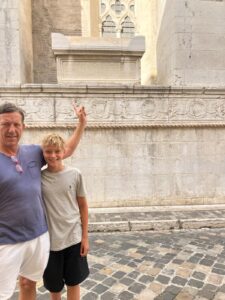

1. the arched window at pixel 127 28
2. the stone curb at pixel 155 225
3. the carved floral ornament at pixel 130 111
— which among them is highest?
the arched window at pixel 127 28

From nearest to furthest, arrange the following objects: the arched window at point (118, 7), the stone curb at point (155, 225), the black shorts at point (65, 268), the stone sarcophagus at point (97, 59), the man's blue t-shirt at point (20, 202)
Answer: the man's blue t-shirt at point (20, 202)
the black shorts at point (65, 268)
the stone curb at point (155, 225)
the stone sarcophagus at point (97, 59)
the arched window at point (118, 7)

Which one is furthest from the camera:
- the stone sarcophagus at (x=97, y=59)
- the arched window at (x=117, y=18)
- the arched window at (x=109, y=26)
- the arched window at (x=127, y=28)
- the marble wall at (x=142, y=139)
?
the arched window at (x=127, y=28)

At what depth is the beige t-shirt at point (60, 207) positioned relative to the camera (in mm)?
2061

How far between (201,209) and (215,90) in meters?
2.77

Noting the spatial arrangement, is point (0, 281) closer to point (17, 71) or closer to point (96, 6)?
point (17, 71)

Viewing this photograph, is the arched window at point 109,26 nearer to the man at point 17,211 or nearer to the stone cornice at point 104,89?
the stone cornice at point 104,89

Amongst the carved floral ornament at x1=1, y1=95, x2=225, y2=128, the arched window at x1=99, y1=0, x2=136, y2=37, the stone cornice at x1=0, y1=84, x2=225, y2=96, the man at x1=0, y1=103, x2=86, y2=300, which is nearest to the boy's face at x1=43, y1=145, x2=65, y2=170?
the man at x1=0, y1=103, x2=86, y2=300

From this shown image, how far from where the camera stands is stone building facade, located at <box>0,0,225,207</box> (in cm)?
566

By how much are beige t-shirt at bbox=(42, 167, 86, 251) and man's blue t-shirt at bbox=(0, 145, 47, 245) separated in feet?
0.34

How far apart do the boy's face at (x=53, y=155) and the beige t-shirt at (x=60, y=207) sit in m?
0.08

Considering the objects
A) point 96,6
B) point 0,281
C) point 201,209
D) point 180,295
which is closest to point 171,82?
point 201,209

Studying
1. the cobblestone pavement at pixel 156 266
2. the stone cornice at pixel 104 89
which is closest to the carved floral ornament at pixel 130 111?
the stone cornice at pixel 104 89

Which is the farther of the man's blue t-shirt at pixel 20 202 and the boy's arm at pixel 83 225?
the boy's arm at pixel 83 225

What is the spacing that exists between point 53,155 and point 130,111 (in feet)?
13.1
